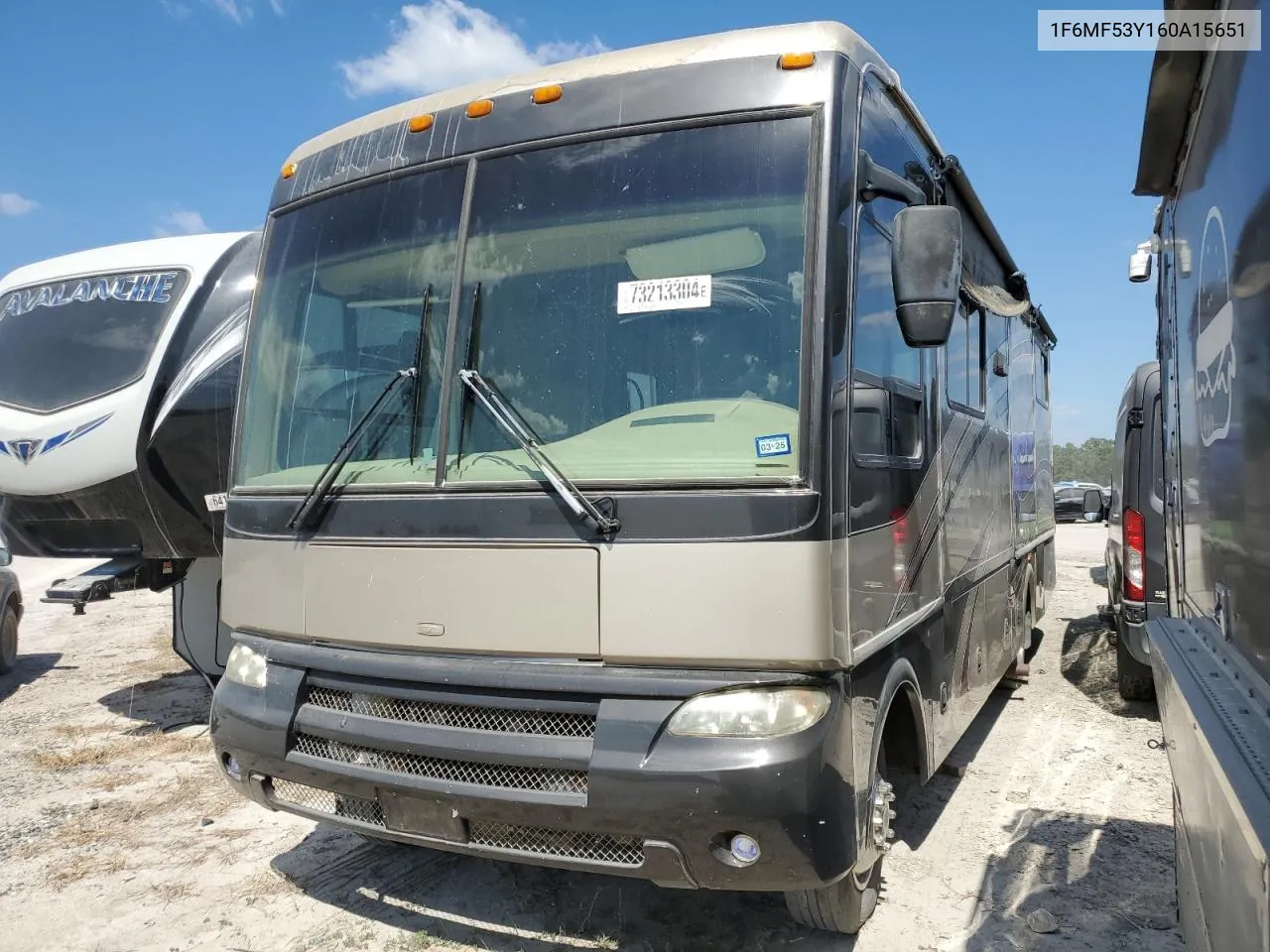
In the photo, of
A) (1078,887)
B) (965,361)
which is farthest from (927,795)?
(965,361)

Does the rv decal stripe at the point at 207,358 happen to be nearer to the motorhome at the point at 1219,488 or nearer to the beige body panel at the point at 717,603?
the beige body panel at the point at 717,603

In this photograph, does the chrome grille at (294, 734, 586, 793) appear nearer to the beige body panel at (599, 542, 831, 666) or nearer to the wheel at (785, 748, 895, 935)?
the beige body panel at (599, 542, 831, 666)

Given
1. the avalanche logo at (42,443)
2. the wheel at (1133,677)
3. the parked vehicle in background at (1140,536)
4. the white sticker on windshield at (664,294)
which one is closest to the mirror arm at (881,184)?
the white sticker on windshield at (664,294)

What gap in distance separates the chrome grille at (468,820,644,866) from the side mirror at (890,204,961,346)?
1.85m

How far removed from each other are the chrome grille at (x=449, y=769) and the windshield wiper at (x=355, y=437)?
0.82m

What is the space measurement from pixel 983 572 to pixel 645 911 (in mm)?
2806

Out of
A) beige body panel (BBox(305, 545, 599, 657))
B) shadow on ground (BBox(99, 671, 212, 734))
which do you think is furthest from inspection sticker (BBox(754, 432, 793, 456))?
shadow on ground (BBox(99, 671, 212, 734))

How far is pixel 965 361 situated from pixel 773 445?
261cm

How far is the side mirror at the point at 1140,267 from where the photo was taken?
5273 mm

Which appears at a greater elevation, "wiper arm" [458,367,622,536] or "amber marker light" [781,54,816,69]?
"amber marker light" [781,54,816,69]

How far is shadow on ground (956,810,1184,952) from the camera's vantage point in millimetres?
3533

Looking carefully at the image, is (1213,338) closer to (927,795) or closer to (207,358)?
(927,795)

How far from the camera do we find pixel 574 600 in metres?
2.90

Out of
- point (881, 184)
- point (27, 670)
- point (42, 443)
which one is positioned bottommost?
point (27, 670)
